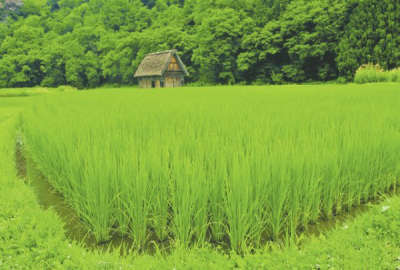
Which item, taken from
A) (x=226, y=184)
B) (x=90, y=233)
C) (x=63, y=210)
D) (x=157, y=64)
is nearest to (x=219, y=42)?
(x=157, y=64)

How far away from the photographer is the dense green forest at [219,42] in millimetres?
21641

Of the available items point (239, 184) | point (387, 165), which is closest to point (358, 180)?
point (387, 165)

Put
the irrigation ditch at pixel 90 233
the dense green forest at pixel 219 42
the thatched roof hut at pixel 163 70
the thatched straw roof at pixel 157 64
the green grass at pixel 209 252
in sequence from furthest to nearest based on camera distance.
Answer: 1. the thatched roof hut at pixel 163 70
2. the thatched straw roof at pixel 157 64
3. the dense green forest at pixel 219 42
4. the irrigation ditch at pixel 90 233
5. the green grass at pixel 209 252

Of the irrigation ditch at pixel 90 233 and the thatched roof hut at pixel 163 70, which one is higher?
the thatched roof hut at pixel 163 70

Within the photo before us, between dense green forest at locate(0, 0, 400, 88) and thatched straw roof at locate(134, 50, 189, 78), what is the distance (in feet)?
9.42

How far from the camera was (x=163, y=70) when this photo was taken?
102 ft

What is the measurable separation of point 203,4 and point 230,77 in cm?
1287

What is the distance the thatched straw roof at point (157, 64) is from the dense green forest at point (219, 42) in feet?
9.42

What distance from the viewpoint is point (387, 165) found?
11.3 feet

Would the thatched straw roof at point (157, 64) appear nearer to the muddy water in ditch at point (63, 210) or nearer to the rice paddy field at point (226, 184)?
the muddy water in ditch at point (63, 210)

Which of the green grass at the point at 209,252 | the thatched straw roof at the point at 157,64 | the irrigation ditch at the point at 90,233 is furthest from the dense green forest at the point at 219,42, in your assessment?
the green grass at the point at 209,252

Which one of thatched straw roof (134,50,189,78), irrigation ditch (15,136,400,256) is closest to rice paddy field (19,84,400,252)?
irrigation ditch (15,136,400,256)

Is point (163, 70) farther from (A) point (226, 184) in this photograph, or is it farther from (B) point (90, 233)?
(A) point (226, 184)

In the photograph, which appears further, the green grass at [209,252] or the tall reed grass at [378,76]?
the tall reed grass at [378,76]
